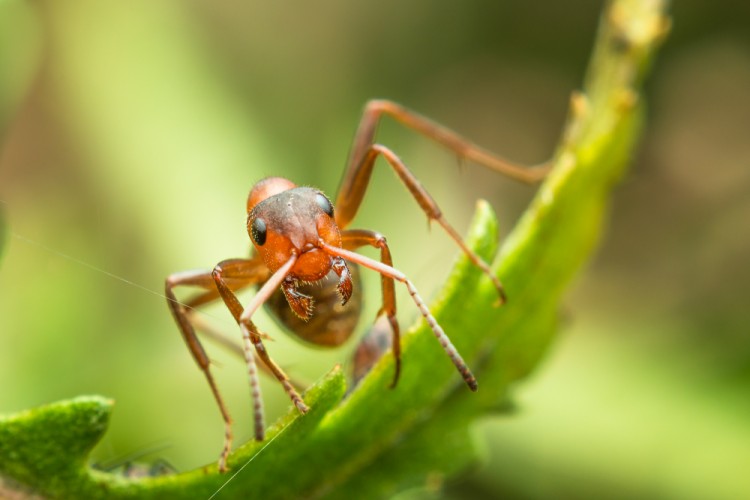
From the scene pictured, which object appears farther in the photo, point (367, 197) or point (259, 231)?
point (367, 197)

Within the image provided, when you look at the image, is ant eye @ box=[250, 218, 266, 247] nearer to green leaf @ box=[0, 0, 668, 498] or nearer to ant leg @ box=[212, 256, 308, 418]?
ant leg @ box=[212, 256, 308, 418]

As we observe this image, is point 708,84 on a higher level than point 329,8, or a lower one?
lower

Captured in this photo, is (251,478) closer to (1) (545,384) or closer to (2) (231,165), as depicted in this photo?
(1) (545,384)

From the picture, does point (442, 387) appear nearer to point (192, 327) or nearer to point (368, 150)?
point (192, 327)

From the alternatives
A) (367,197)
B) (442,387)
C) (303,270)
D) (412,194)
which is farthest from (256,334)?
(367,197)

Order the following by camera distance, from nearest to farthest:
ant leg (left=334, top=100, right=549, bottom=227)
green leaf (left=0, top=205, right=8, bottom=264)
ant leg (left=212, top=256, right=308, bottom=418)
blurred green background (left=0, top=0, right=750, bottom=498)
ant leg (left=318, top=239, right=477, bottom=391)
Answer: ant leg (left=212, top=256, right=308, bottom=418)
ant leg (left=318, top=239, right=477, bottom=391)
green leaf (left=0, top=205, right=8, bottom=264)
ant leg (left=334, top=100, right=549, bottom=227)
blurred green background (left=0, top=0, right=750, bottom=498)

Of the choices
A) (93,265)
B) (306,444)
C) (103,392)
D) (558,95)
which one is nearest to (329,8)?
(558,95)

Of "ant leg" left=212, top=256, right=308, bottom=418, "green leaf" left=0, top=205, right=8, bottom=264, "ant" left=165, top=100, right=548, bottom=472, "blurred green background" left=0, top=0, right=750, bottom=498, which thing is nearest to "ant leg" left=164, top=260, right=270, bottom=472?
"ant" left=165, top=100, right=548, bottom=472

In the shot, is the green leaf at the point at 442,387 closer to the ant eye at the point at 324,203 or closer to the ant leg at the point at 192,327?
the ant leg at the point at 192,327
